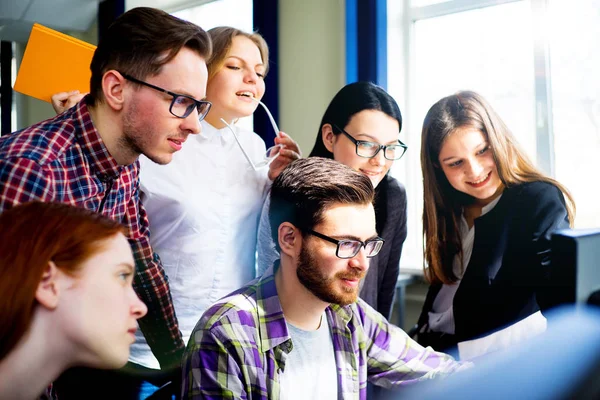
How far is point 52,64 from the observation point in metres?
1.13

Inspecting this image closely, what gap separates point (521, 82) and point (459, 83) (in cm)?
23

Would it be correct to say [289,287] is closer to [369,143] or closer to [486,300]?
[369,143]

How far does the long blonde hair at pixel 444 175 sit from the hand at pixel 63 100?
89cm

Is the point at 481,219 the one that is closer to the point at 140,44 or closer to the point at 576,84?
the point at 576,84

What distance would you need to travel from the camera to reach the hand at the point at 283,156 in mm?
1401

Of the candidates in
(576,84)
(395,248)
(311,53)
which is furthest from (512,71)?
(395,248)

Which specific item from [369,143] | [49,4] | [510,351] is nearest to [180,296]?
[369,143]

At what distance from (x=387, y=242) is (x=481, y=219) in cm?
26

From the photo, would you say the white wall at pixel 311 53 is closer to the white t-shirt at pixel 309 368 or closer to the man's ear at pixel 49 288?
the white t-shirt at pixel 309 368

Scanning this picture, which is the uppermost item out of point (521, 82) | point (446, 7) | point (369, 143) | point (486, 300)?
point (446, 7)

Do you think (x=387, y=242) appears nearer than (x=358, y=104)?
No

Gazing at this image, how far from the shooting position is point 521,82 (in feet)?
7.16

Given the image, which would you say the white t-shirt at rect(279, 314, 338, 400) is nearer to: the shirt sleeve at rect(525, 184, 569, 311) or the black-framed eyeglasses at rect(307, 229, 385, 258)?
the black-framed eyeglasses at rect(307, 229, 385, 258)

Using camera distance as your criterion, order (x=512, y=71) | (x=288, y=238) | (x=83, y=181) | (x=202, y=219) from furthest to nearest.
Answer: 1. (x=512, y=71)
2. (x=202, y=219)
3. (x=288, y=238)
4. (x=83, y=181)
